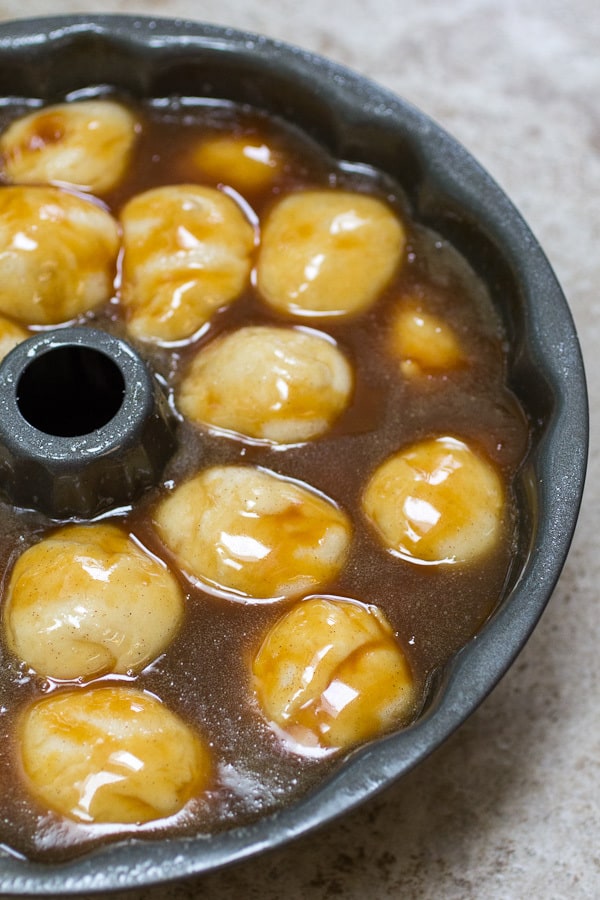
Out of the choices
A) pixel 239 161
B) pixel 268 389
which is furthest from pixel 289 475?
pixel 239 161

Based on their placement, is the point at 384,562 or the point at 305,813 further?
the point at 384,562

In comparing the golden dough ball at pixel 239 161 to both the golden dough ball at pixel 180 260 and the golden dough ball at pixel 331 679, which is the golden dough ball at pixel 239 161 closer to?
the golden dough ball at pixel 180 260

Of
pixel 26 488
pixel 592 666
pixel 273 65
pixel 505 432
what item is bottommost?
pixel 592 666

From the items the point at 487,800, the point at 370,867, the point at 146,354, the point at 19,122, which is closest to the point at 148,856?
the point at 370,867

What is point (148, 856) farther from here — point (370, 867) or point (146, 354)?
point (146, 354)

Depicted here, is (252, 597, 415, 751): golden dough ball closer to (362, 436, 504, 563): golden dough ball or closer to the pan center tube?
(362, 436, 504, 563): golden dough ball

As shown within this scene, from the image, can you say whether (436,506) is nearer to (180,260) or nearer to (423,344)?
(423,344)

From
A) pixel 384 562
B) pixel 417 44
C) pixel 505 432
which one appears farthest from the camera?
pixel 417 44
